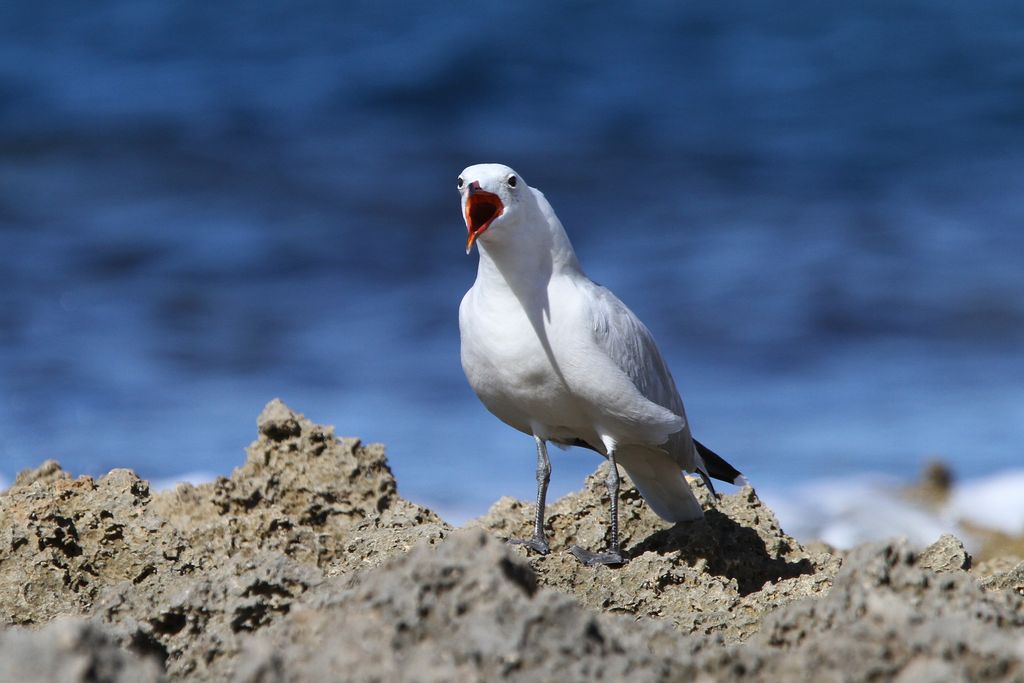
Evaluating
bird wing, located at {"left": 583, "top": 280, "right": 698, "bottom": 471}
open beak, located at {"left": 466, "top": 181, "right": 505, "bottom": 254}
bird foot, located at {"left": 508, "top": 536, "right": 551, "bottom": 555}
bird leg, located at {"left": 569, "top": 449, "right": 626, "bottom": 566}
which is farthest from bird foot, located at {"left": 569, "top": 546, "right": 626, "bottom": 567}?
open beak, located at {"left": 466, "top": 181, "right": 505, "bottom": 254}

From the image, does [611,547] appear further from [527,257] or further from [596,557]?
[527,257]

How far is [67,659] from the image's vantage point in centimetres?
211

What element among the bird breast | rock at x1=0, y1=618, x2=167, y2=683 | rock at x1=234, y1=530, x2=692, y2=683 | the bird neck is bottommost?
rock at x1=0, y1=618, x2=167, y2=683

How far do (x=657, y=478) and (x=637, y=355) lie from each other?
666 millimetres

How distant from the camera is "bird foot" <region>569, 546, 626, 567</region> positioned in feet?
16.1

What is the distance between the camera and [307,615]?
2729 mm

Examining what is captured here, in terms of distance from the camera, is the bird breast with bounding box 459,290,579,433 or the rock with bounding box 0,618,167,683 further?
the bird breast with bounding box 459,290,579,433

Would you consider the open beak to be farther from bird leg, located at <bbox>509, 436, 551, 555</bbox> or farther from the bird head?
bird leg, located at <bbox>509, 436, 551, 555</bbox>

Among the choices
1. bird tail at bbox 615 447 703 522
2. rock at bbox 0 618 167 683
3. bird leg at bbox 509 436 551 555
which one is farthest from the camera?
bird tail at bbox 615 447 703 522

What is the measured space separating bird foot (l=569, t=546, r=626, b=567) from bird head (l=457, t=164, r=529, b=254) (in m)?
1.37

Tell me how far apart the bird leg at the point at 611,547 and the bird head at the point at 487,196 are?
125 centimetres

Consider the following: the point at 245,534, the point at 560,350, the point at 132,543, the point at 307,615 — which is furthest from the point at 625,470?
the point at 307,615

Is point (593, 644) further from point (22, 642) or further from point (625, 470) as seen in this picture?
point (625, 470)

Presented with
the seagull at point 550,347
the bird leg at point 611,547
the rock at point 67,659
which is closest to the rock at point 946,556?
the seagull at point 550,347
